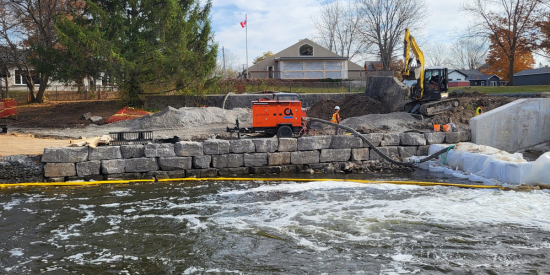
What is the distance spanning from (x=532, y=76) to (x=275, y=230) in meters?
53.7

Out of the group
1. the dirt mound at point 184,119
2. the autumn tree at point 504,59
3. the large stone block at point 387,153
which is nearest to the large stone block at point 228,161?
the large stone block at point 387,153

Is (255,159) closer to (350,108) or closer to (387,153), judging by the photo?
(387,153)

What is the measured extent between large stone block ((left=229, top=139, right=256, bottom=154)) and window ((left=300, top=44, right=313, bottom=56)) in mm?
34504

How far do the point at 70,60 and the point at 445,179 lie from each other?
20.4 metres

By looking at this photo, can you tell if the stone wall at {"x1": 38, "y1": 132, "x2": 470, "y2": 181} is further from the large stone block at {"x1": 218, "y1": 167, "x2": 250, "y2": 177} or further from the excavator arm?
the excavator arm

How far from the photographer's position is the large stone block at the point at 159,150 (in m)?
11.6

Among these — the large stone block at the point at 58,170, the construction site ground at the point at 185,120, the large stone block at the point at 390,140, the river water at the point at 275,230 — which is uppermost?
the construction site ground at the point at 185,120

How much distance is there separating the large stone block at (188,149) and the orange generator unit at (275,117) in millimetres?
2146

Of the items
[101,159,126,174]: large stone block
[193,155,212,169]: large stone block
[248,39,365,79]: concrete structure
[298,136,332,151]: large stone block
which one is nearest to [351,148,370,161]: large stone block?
[298,136,332,151]: large stone block

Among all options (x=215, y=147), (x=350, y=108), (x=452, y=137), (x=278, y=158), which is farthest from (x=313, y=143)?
(x=350, y=108)

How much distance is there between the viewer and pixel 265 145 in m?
12.4

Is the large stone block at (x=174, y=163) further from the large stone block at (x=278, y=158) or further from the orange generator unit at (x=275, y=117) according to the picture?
the orange generator unit at (x=275, y=117)

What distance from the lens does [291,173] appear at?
12.5 metres

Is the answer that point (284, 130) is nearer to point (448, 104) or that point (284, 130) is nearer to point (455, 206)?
point (455, 206)
